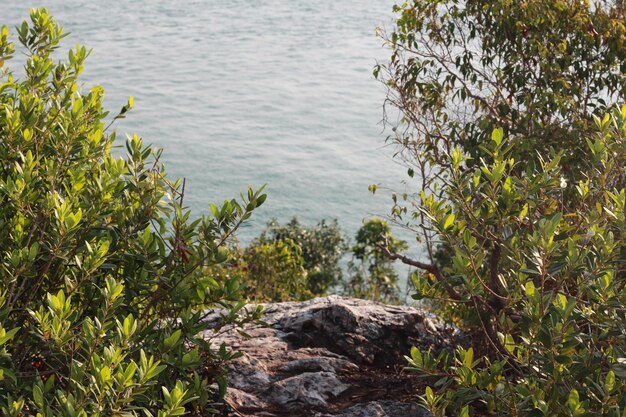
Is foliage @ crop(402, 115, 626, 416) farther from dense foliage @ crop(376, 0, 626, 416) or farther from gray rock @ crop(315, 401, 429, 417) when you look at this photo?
gray rock @ crop(315, 401, 429, 417)

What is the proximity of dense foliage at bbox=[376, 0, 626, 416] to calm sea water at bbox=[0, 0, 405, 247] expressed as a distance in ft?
60.8

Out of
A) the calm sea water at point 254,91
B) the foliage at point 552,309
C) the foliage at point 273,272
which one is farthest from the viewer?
the calm sea water at point 254,91

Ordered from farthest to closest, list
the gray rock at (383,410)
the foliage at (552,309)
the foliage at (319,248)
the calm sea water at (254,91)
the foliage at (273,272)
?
the calm sea water at (254,91) < the foliage at (319,248) < the foliage at (273,272) < the gray rock at (383,410) < the foliage at (552,309)

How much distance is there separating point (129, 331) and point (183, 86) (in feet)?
158

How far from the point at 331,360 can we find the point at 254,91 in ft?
145

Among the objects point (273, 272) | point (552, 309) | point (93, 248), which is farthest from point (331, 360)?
point (273, 272)

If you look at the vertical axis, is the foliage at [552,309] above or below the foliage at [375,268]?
above

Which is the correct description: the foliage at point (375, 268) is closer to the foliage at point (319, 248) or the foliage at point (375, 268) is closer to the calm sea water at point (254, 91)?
the foliage at point (319, 248)

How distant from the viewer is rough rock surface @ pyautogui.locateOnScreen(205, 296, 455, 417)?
4.91m

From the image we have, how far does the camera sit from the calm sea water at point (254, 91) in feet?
118

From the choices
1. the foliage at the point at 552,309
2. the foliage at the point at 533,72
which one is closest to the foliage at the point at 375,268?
the foliage at the point at 533,72

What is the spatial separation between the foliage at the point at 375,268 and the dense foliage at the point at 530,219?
16.3ft

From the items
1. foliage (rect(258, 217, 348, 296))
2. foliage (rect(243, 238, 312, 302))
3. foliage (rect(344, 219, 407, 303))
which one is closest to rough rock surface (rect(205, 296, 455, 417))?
foliage (rect(243, 238, 312, 302))

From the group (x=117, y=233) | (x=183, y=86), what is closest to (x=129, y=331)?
(x=117, y=233)
